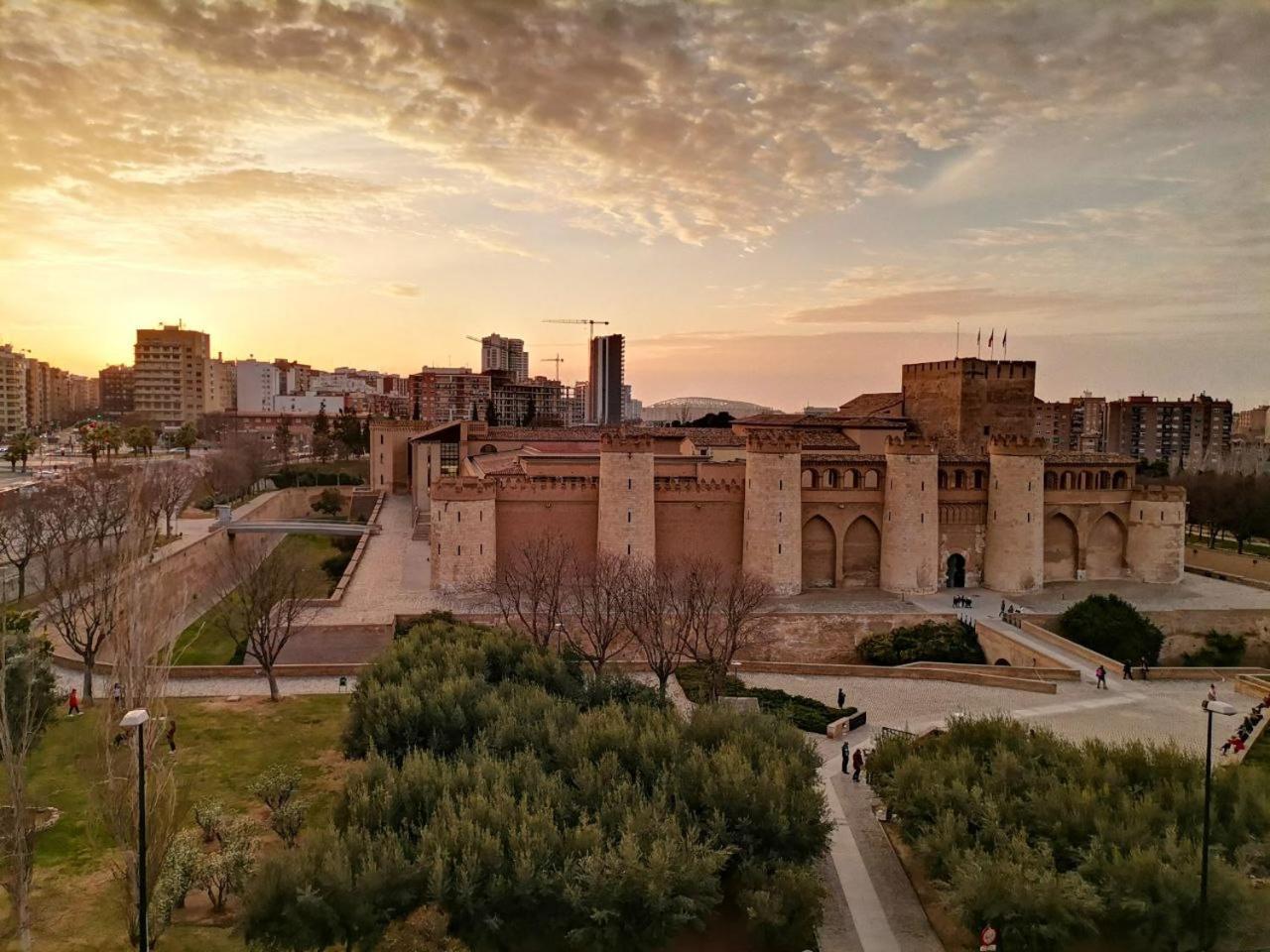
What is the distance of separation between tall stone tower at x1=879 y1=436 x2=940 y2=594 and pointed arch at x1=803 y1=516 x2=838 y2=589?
200 centimetres

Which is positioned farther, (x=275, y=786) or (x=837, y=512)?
(x=837, y=512)

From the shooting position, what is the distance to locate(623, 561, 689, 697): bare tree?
1966cm

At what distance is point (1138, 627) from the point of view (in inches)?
988

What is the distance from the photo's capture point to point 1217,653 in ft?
88.1

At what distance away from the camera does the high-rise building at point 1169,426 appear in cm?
8556

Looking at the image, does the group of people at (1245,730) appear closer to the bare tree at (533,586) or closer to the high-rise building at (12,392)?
the bare tree at (533,586)

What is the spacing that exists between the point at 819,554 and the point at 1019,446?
26.4ft

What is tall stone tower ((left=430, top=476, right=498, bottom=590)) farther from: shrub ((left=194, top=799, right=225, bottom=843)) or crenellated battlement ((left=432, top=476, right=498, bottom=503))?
shrub ((left=194, top=799, right=225, bottom=843))

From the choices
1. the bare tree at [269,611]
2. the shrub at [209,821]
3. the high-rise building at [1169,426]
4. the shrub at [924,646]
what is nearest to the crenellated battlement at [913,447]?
the shrub at [924,646]

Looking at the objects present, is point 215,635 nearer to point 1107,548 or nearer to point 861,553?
point 861,553

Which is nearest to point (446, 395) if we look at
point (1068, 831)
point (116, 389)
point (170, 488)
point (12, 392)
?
point (12, 392)

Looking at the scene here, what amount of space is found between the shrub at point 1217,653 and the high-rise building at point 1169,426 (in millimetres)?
66192

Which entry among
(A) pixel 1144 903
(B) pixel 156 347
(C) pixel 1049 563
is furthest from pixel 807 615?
(B) pixel 156 347

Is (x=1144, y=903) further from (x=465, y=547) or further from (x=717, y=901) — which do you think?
(x=465, y=547)
